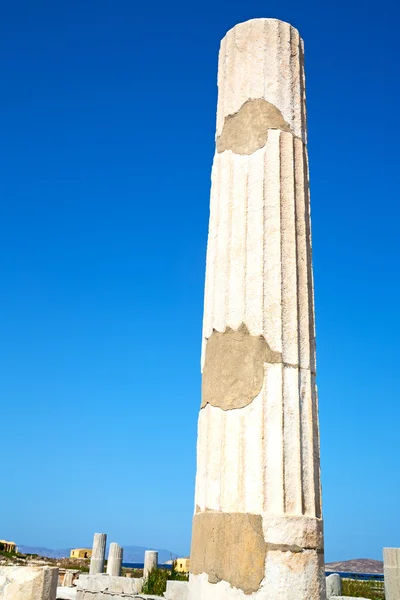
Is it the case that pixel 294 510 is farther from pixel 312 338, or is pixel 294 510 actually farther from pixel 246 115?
pixel 246 115

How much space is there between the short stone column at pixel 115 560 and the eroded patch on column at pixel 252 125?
65.9 ft

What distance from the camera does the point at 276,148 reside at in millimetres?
6320

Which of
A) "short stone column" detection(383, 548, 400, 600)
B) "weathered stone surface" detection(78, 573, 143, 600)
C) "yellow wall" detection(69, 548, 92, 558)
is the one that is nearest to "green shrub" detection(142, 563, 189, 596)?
"weathered stone surface" detection(78, 573, 143, 600)

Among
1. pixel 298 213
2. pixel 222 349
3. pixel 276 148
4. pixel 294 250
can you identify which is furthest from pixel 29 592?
pixel 276 148

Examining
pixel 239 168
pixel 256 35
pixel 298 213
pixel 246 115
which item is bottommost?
pixel 298 213

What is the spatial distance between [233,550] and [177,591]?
1083 cm

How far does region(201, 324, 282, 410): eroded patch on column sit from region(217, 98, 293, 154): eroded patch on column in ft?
6.65

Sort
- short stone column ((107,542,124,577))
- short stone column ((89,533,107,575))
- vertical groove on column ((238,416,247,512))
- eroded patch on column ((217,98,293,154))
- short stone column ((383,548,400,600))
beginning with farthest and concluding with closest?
short stone column ((89,533,107,575)) < short stone column ((107,542,124,577)) < short stone column ((383,548,400,600)) < eroded patch on column ((217,98,293,154)) < vertical groove on column ((238,416,247,512))

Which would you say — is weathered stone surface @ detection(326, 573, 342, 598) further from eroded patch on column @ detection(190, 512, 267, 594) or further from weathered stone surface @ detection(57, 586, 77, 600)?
eroded patch on column @ detection(190, 512, 267, 594)

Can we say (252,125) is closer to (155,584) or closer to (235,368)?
(235,368)

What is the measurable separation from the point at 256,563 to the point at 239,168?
12.3 feet

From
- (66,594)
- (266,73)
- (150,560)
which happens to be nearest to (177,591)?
(66,594)

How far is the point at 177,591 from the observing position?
14.6m

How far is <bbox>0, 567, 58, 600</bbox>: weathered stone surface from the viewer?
15.7ft
